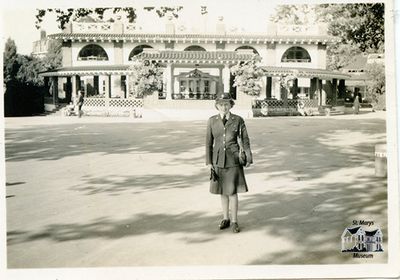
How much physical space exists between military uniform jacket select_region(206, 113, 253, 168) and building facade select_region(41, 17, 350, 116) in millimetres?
1381

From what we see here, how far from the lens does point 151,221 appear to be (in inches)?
136

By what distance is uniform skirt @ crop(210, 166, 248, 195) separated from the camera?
3445mm

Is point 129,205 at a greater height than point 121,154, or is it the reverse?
point 121,154

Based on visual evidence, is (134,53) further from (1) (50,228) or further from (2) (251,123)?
(1) (50,228)

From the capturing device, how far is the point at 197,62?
8594 millimetres

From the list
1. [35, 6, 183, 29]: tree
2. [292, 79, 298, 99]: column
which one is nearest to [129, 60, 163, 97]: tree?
[292, 79, 298, 99]: column

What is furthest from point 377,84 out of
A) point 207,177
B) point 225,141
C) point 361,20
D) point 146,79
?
point 146,79

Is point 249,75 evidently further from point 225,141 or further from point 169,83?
point 225,141

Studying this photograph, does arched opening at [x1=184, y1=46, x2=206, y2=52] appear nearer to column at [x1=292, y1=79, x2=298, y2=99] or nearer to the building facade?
the building facade

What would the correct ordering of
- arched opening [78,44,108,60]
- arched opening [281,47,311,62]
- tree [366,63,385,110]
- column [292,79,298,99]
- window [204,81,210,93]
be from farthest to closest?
1. arched opening [78,44,108,60]
2. arched opening [281,47,311,62]
3. window [204,81,210,93]
4. column [292,79,298,99]
5. tree [366,63,385,110]

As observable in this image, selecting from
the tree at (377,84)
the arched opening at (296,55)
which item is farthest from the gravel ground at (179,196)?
the arched opening at (296,55)

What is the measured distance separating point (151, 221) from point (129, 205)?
0.37 m

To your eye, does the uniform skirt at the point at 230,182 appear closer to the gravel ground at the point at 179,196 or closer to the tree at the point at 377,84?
the gravel ground at the point at 179,196

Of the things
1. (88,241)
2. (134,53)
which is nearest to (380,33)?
(88,241)
